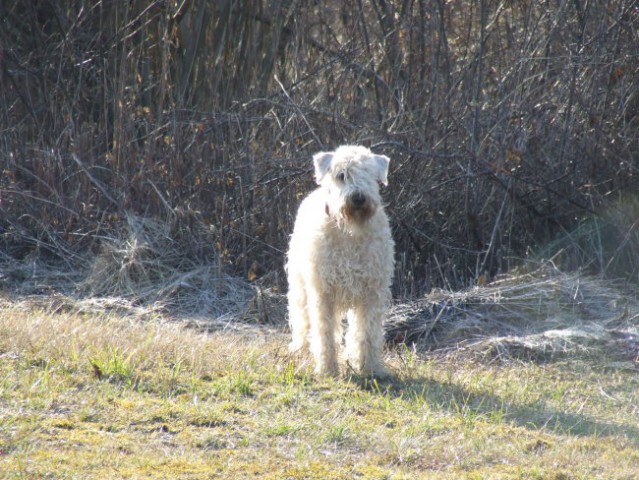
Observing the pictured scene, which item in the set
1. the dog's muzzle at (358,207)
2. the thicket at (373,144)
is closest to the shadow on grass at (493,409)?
the dog's muzzle at (358,207)

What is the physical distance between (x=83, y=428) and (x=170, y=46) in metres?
6.88

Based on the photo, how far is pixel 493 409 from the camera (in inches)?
252

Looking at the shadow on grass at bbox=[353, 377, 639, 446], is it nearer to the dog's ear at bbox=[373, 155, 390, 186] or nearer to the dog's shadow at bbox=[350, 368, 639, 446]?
the dog's shadow at bbox=[350, 368, 639, 446]

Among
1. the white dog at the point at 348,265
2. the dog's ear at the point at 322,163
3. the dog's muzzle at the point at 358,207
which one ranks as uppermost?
the dog's ear at the point at 322,163

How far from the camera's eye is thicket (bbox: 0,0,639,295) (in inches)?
385

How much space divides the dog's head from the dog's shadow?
1177mm

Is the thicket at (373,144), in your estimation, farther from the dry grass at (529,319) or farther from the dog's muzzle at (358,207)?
the dog's muzzle at (358,207)

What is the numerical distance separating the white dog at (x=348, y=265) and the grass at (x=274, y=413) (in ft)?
0.90

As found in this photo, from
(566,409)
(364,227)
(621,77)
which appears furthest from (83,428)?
(621,77)

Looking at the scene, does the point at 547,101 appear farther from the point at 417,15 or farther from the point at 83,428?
the point at 83,428

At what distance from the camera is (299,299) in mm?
7750

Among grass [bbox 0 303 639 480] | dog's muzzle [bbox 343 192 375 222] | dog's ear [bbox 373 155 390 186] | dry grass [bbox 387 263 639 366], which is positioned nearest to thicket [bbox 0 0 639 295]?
dry grass [bbox 387 263 639 366]

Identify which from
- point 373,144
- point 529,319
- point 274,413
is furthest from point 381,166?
point 373,144

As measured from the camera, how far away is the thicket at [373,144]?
9.78m
